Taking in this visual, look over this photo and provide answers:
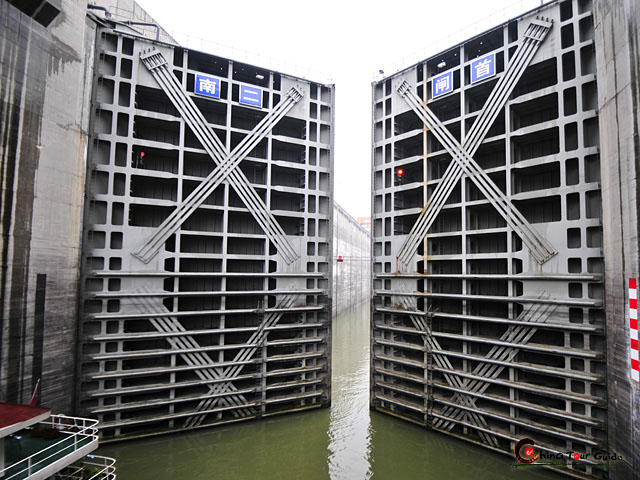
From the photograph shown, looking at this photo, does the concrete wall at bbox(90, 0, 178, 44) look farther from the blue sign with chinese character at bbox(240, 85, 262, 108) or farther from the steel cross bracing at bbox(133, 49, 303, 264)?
the blue sign with chinese character at bbox(240, 85, 262, 108)

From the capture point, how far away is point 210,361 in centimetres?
1331

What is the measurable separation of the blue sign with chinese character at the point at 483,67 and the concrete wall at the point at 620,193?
10.5 ft

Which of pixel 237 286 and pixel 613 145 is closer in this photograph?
pixel 613 145

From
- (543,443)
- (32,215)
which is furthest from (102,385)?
(543,443)

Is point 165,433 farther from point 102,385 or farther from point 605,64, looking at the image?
point 605,64

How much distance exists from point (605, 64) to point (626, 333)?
7.13m

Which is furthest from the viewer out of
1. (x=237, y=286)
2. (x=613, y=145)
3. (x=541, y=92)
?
(x=237, y=286)

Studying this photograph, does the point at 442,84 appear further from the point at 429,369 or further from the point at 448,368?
the point at 429,369

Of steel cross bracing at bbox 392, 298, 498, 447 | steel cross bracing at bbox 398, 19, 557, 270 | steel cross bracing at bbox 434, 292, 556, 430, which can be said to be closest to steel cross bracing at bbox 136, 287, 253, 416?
steel cross bracing at bbox 392, 298, 498, 447

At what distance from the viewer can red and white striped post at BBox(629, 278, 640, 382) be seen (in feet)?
26.7

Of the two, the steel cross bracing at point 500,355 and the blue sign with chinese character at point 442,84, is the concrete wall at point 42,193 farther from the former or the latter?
the steel cross bracing at point 500,355

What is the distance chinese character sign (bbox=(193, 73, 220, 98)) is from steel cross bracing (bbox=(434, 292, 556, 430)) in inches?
547

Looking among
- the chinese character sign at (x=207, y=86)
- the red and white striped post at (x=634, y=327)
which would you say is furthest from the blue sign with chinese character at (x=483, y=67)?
the chinese character sign at (x=207, y=86)

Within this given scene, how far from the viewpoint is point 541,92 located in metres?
11.3
